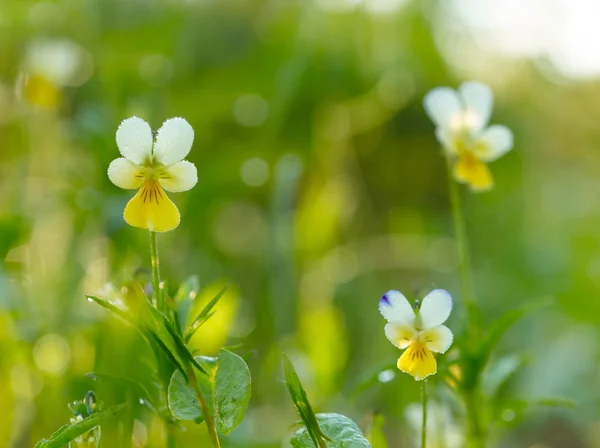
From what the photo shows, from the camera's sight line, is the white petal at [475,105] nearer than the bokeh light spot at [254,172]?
Yes

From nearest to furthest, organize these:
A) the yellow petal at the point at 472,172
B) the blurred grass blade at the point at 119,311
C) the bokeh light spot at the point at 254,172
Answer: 1. the blurred grass blade at the point at 119,311
2. the yellow petal at the point at 472,172
3. the bokeh light spot at the point at 254,172

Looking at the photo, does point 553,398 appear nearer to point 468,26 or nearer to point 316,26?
point 316,26

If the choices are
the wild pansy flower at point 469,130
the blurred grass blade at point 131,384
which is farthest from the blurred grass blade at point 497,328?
the blurred grass blade at point 131,384

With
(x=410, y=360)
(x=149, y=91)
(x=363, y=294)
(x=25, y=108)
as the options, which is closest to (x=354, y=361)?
(x=363, y=294)

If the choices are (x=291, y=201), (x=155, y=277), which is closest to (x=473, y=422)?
(x=155, y=277)

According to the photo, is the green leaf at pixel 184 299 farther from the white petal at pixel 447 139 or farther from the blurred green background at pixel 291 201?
the white petal at pixel 447 139

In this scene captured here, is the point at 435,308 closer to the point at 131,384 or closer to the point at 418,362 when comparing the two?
the point at 418,362

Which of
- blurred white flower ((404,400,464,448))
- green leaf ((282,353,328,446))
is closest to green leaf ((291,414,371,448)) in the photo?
green leaf ((282,353,328,446))
